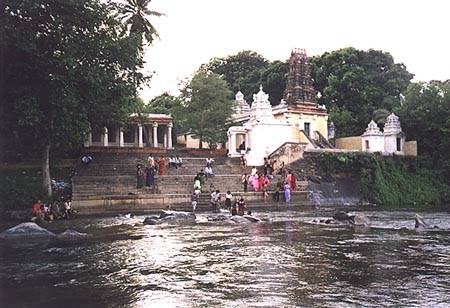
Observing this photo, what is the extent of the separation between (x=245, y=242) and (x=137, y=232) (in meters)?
4.35

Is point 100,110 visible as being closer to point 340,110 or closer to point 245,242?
point 245,242

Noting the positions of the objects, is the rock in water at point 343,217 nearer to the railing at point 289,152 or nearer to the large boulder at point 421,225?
the large boulder at point 421,225

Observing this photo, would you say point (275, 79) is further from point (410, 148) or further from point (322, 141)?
point (410, 148)

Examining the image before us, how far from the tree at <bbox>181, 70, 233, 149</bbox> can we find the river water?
91.6 ft

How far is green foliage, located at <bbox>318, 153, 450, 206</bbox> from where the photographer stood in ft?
120

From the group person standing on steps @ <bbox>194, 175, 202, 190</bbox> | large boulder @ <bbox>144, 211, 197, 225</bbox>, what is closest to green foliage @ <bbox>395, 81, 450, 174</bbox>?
person standing on steps @ <bbox>194, 175, 202, 190</bbox>

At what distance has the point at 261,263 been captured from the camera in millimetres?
12477

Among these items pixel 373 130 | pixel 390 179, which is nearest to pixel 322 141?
pixel 373 130

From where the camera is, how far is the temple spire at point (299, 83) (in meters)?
49.2

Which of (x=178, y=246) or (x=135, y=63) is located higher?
(x=135, y=63)

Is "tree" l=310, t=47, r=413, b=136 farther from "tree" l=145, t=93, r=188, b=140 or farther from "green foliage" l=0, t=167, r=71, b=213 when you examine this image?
"green foliage" l=0, t=167, r=71, b=213

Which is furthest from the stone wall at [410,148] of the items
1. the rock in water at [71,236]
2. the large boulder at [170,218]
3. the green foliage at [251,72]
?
the rock in water at [71,236]

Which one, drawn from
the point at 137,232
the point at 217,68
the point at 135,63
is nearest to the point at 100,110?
the point at 135,63

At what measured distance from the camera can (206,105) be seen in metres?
46.5
